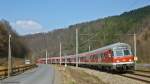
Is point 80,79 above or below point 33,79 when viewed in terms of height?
above

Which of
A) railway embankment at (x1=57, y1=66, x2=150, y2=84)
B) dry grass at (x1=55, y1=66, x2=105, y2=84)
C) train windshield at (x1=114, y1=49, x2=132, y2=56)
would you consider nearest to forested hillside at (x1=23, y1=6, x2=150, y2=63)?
train windshield at (x1=114, y1=49, x2=132, y2=56)

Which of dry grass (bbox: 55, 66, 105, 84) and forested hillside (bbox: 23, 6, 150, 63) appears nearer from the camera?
dry grass (bbox: 55, 66, 105, 84)

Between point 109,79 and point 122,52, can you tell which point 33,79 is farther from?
point 122,52

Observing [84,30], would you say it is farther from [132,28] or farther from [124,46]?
[124,46]

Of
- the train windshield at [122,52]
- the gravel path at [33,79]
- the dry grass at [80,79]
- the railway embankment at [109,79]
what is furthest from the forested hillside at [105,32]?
the railway embankment at [109,79]

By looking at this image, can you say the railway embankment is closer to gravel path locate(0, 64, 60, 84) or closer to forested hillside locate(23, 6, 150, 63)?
gravel path locate(0, 64, 60, 84)

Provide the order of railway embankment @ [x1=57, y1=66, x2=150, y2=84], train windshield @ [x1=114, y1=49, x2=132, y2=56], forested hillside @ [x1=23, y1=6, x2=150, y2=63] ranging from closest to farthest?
railway embankment @ [x1=57, y1=66, x2=150, y2=84], train windshield @ [x1=114, y1=49, x2=132, y2=56], forested hillside @ [x1=23, y1=6, x2=150, y2=63]

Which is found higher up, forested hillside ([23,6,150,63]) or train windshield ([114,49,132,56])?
forested hillside ([23,6,150,63])

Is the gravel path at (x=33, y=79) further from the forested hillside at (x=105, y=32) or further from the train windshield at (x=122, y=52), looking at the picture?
the forested hillside at (x=105, y=32)

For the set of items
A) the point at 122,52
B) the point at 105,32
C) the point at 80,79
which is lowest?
the point at 80,79

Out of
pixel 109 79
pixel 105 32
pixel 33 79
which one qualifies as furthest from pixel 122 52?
pixel 105 32

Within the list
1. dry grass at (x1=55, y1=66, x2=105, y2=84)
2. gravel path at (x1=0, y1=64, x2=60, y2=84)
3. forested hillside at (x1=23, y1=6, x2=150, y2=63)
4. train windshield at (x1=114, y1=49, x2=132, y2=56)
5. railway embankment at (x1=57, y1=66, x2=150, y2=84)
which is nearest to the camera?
dry grass at (x1=55, y1=66, x2=105, y2=84)

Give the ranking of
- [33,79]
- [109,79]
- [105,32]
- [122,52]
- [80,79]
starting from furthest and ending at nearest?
[105,32] → [122,52] → [33,79] → [109,79] → [80,79]

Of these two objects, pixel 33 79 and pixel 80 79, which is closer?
pixel 80 79
